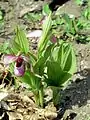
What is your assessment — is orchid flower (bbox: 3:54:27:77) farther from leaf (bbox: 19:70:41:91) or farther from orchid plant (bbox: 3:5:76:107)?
leaf (bbox: 19:70:41:91)

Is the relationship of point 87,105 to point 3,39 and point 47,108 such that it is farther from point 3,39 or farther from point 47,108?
point 3,39

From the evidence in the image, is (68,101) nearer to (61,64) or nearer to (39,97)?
(39,97)

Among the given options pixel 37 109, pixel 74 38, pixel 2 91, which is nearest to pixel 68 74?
pixel 37 109

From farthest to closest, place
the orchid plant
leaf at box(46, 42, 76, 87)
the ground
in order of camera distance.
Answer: the ground
leaf at box(46, 42, 76, 87)
the orchid plant

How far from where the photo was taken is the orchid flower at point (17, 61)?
268cm

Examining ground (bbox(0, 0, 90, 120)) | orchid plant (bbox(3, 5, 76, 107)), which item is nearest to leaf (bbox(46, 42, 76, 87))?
orchid plant (bbox(3, 5, 76, 107))

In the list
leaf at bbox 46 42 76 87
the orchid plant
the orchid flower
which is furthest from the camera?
leaf at bbox 46 42 76 87

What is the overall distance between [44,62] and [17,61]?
250 mm

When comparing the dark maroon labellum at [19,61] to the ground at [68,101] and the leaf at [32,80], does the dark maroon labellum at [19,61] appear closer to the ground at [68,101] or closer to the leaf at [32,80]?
the leaf at [32,80]

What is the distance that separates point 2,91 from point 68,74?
61cm

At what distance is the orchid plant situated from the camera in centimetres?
280

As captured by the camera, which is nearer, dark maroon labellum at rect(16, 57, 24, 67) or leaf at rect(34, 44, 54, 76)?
dark maroon labellum at rect(16, 57, 24, 67)

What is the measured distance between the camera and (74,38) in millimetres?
3771

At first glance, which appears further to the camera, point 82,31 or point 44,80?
point 82,31
